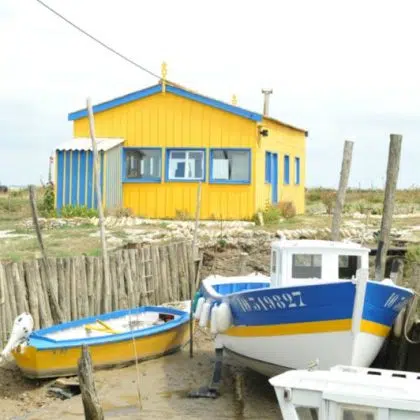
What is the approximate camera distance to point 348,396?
7.86 metres

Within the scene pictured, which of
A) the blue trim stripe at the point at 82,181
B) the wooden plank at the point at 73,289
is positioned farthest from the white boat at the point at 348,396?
the blue trim stripe at the point at 82,181

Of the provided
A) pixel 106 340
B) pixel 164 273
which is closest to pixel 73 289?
pixel 106 340

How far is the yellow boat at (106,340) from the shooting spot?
13212 millimetres

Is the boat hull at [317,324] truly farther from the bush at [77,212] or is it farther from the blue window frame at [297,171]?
the blue window frame at [297,171]

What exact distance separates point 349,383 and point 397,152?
821 centimetres

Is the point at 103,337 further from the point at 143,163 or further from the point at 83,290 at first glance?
the point at 143,163

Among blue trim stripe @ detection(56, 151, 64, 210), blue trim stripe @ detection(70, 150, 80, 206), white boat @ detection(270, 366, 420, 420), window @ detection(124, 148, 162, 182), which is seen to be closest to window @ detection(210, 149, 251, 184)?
window @ detection(124, 148, 162, 182)

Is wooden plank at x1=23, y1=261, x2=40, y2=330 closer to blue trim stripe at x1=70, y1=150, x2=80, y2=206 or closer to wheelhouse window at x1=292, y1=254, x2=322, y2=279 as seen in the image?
wheelhouse window at x1=292, y1=254, x2=322, y2=279

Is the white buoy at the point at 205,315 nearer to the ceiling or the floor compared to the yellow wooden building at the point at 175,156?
nearer to the floor

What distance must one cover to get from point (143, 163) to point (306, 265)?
46.2 feet

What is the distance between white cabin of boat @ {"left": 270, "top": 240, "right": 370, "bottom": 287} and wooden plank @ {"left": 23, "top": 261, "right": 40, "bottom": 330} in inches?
155

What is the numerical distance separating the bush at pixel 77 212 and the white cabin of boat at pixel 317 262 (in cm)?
1271

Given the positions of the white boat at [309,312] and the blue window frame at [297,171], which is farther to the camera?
the blue window frame at [297,171]

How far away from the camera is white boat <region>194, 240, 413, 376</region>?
11.8 metres
